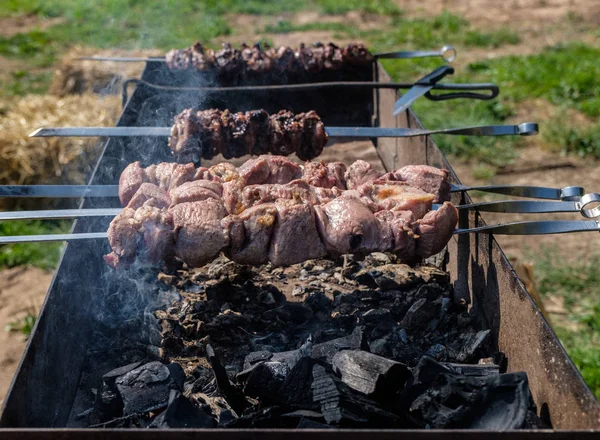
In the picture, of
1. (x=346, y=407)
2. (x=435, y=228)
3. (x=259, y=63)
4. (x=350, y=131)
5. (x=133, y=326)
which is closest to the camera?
(x=346, y=407)

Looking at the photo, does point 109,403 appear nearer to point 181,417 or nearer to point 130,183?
point 181,417

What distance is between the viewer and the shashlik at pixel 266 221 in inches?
109

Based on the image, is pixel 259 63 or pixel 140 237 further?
pixel 259 63

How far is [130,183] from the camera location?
3.11 metres

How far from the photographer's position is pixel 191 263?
2822 millimetres

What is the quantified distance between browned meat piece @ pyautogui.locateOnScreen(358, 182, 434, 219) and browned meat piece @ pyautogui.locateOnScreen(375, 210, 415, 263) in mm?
88

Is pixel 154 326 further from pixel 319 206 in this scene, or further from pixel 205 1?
pixel 205 1

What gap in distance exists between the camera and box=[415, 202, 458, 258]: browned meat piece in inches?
113

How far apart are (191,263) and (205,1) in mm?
13512

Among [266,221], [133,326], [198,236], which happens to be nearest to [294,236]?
[266,221]

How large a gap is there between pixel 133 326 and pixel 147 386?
2.52ft

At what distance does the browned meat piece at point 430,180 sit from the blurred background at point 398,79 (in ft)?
5.81

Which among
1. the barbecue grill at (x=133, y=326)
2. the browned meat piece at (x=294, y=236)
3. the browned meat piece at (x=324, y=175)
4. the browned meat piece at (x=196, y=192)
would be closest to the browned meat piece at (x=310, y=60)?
the barbecue grill at (x=133, y=326)

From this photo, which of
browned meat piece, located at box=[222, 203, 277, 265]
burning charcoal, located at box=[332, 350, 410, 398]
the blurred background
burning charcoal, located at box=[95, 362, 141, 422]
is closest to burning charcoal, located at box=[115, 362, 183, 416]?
burning charcoal, located at box=[95, 362, 141, 422]
